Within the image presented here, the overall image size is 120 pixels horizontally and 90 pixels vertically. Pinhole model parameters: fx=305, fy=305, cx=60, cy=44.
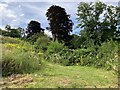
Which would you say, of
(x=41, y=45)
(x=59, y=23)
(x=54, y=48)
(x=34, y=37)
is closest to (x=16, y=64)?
(x=54, y=48)

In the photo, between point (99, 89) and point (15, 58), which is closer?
point (99, 89)

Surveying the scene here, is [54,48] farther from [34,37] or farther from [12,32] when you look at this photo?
[12,32]

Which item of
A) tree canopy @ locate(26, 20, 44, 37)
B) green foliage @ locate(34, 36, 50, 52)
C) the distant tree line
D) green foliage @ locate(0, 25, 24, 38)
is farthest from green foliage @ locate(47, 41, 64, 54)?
green foliage @ locate(0, 25, 24, 38)

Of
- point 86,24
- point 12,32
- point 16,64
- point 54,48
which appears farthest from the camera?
point 12,32

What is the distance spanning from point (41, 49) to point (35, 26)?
18.8 feet

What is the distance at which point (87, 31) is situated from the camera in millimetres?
21516

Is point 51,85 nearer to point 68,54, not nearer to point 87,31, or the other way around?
point 68,54

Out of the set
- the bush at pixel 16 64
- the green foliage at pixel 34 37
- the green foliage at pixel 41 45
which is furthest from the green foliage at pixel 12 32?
the bush at pixel 16 64

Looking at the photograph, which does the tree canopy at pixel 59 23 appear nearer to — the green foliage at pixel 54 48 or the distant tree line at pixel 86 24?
the distant tree line at pixel 86 24

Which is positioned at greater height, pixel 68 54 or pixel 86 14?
pixel 86 14

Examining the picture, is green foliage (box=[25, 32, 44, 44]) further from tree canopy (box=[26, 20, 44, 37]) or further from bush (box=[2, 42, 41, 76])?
bush (box=[2, 42, 41, 76])

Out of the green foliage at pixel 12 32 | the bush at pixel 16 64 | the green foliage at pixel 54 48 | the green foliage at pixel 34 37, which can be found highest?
the green foliage at pixel 12 32

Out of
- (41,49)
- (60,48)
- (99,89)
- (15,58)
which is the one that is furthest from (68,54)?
(99,89)

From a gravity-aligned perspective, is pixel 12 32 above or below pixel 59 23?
below
